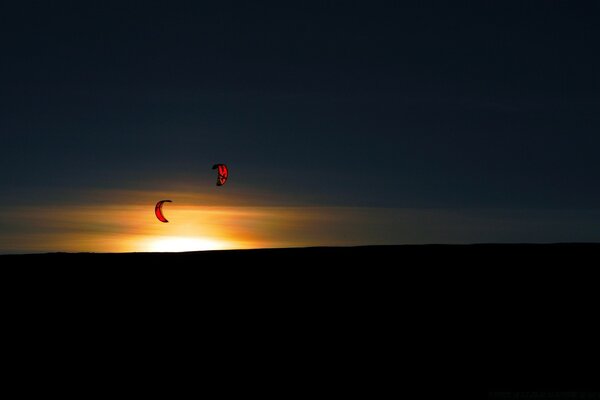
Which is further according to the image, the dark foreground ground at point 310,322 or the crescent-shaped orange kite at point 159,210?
the crescent-shaped orange kite at point 159,210

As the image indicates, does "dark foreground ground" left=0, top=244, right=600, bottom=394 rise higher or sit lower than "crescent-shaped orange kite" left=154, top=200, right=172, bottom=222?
lower

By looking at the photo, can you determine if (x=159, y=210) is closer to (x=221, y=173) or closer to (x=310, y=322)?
(x=221, y=173)

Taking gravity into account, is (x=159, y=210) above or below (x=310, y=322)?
above

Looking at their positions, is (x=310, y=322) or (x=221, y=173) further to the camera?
(x=221, y=173)

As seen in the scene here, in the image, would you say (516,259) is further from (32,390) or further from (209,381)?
(32,390)

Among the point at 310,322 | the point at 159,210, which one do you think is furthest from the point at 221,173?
the point at 310,322

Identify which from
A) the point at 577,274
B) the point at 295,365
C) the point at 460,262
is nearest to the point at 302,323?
the point at 295,365

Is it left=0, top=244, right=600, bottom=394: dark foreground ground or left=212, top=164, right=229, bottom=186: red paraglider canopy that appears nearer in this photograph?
left=0, top=244, right=600, bottom=394: dark foreground ground

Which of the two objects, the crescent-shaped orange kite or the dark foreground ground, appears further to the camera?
the crescent-shaped orange kite
